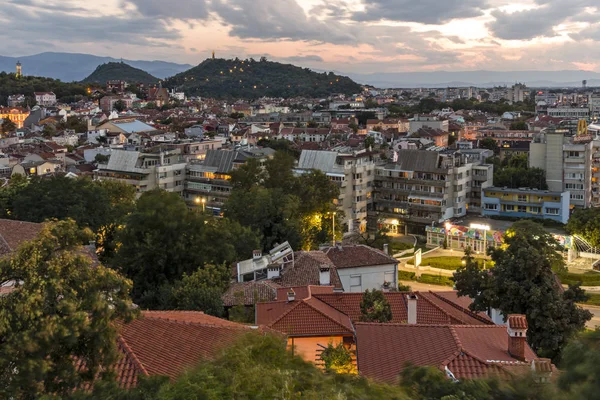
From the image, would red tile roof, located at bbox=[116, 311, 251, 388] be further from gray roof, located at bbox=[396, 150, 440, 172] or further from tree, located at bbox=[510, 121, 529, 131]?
tree, located at bbox=[510, 121, 529, 131]

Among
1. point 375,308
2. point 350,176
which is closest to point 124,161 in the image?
point 350,176

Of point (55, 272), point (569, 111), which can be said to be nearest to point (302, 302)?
point (55, 272)

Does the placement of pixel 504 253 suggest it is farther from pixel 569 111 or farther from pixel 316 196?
pixel 569 111

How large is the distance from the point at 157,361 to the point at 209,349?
0.71m

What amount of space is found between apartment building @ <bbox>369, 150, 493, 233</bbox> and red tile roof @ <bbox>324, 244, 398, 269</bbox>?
18.0 m

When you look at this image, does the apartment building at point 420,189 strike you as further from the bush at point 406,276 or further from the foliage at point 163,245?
the foliage at point 163,245

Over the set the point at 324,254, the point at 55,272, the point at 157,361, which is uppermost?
the point at 55,272

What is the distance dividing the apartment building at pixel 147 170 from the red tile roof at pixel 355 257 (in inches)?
861

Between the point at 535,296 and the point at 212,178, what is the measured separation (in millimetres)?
30056

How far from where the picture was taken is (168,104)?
130 metres

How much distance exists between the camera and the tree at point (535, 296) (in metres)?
13.9

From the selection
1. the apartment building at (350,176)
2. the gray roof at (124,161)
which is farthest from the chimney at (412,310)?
the gray roof at (124,161)

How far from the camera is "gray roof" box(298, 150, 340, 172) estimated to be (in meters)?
40.1

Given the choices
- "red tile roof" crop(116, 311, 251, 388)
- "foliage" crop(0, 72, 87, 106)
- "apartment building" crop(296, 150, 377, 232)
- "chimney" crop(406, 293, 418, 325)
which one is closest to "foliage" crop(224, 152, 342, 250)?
"apartment building" crop(296, 150, 377, 232)
